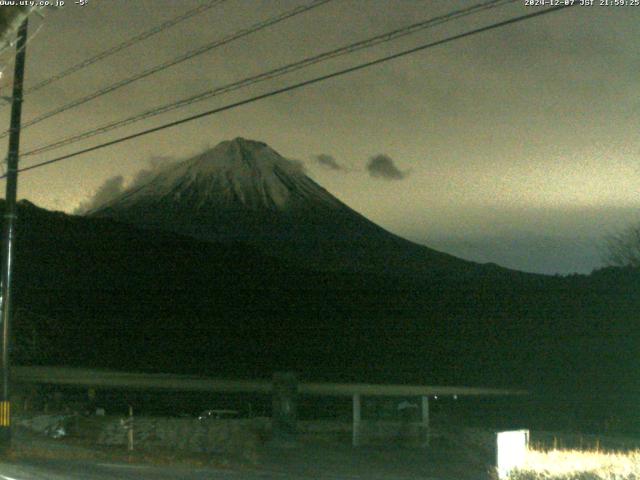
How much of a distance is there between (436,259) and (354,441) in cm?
14216

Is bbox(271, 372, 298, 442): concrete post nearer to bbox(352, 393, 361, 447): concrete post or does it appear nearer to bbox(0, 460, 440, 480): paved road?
bbox(352, 393, 361, 447): concrete post

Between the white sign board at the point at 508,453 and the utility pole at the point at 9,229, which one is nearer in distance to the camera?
the white sign board at the point at 508,453

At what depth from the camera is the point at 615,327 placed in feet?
185

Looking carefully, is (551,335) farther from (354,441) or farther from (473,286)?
(354,441)

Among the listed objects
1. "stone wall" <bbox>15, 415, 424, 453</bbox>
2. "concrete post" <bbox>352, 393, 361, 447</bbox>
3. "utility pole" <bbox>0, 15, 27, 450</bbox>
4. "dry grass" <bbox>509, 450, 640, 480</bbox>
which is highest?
"utility pole" <bbox>0, 15, 27, 450</bbox>

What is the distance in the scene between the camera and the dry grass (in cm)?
1301

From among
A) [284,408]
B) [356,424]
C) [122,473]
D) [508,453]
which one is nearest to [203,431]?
[284,408]

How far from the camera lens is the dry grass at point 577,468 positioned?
13.0 metres

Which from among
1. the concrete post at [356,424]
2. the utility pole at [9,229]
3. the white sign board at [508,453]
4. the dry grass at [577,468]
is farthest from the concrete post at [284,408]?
the white sign board at [508,453]

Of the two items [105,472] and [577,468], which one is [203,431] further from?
[577,468]

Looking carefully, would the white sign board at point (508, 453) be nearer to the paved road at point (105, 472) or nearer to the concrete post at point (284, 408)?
the paved road at point (105, 472)

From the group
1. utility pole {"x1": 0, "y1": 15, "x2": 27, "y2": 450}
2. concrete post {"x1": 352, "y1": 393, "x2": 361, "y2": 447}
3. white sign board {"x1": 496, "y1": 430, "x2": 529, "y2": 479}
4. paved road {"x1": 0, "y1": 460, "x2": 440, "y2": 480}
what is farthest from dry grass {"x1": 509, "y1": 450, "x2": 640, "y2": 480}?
utility pole {"x1": 0, "y1": 15, "x2": 27, "y2": 450}

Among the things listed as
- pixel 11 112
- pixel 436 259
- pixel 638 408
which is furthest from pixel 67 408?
pixel 436 259

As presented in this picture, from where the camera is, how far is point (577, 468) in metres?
14.0
